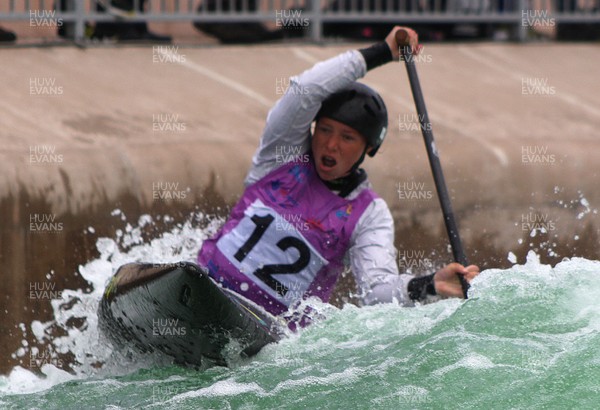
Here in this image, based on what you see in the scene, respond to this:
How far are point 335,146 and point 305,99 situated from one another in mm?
285

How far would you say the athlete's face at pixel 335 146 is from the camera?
6727 millimetres

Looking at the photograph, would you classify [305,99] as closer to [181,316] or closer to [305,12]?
[181,316]

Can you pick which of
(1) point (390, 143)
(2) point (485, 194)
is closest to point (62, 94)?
(1) point (390, 143)

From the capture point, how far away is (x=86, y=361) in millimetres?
7445

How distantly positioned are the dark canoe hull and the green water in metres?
0.12

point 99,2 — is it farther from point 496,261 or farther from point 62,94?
point 496,261

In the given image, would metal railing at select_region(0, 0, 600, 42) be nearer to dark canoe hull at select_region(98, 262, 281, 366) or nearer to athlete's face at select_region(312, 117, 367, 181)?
athlete's face at select_region(312, 117, 367, 181)

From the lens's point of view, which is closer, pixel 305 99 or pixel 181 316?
pixel 181 316

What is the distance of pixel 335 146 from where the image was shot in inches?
265

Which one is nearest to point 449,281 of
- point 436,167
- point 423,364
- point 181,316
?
point 423,364

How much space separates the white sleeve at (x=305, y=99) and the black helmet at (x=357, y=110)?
0.04 m

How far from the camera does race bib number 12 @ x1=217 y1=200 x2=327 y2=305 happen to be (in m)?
6.72

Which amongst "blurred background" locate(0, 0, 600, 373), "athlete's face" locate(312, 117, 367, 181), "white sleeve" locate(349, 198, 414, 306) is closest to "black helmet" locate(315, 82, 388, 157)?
"athlete's face" locate(312, 117, 367, 181)

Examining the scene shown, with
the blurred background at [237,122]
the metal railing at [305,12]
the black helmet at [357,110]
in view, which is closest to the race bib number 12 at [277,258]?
the black helmet at [357,110]
